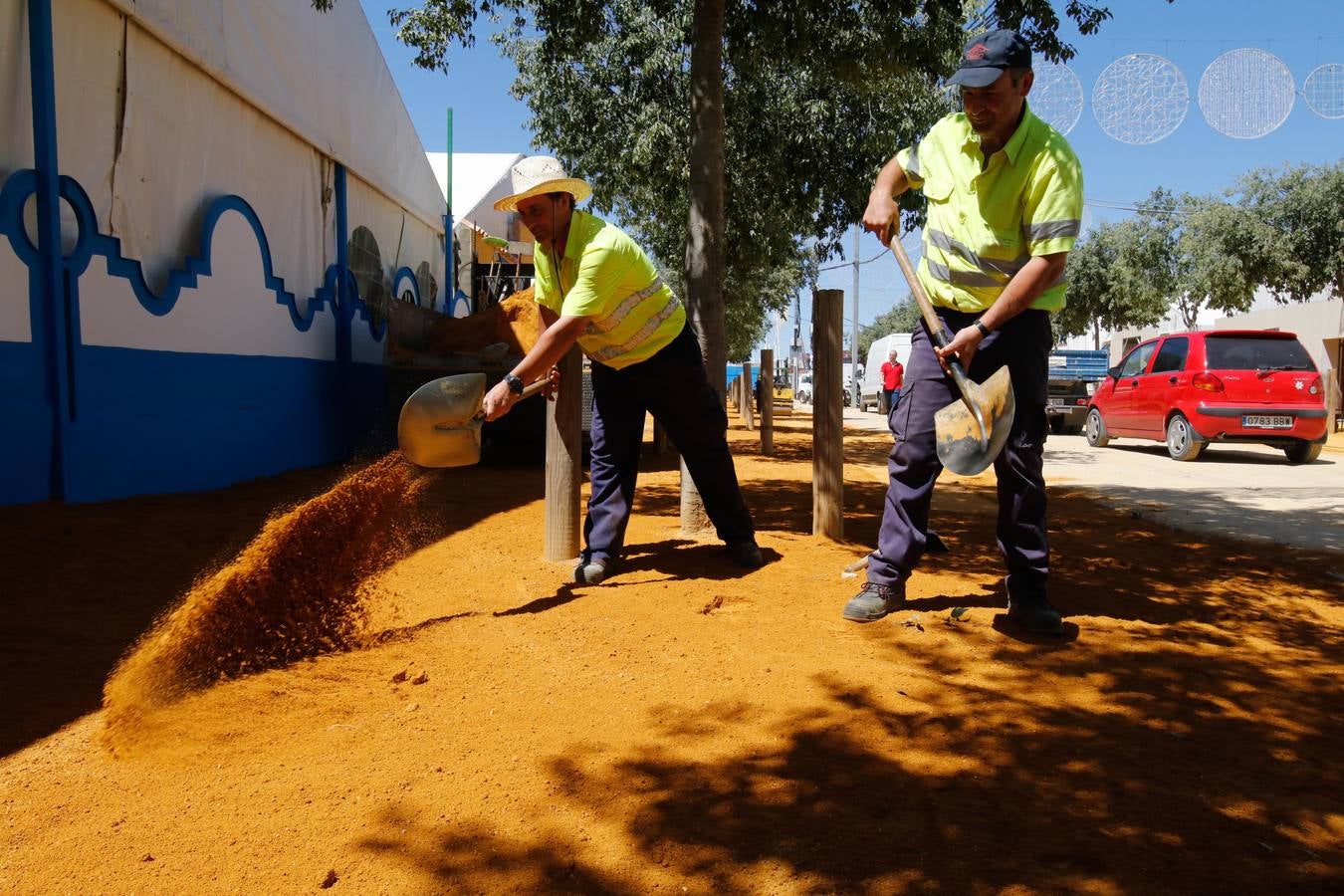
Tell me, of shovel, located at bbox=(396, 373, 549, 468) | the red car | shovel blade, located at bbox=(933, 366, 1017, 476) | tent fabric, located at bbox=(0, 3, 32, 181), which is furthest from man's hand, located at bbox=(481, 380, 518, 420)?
the red car

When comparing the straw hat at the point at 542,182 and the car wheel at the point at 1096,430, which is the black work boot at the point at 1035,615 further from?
the car wheel at the point at 1096,430

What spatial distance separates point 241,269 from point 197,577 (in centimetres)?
405

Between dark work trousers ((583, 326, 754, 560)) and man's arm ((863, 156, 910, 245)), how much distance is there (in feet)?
3.53

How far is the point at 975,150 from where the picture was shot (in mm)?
3230

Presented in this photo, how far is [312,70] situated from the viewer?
8.66m

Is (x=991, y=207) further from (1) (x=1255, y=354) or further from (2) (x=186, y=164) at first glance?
(1) (x=1255, y=354)

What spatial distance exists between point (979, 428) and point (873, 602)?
0.77 metres

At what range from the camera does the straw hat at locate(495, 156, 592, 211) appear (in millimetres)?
3719

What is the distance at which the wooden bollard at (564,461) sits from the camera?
444 cm

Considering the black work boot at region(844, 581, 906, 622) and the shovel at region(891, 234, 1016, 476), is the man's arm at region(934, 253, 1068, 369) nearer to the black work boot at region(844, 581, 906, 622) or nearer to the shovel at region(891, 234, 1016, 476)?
the shovel at region(891, 234, 1016, 476)

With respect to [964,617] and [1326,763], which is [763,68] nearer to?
[964,617]

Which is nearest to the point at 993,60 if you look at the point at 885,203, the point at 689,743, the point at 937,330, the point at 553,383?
the point at 885,203

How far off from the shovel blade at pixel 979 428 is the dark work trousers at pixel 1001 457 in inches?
5.2

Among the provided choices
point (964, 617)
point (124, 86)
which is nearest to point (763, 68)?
point (124, 86)
